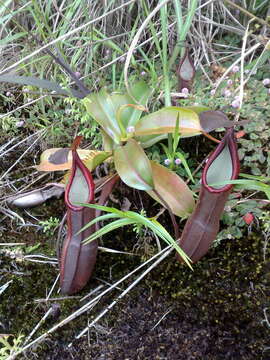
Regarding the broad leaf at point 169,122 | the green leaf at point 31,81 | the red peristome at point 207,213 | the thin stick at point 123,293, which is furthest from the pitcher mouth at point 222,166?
the green leaf at point 31,81

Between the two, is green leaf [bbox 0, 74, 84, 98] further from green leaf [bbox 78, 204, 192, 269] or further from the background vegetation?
green leaf [bbox 78, 204, 192, 269]

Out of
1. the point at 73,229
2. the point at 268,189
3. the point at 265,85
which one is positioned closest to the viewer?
the point at 268,189

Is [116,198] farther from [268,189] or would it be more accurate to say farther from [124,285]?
[268,189]

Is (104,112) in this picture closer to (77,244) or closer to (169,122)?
(169,122)

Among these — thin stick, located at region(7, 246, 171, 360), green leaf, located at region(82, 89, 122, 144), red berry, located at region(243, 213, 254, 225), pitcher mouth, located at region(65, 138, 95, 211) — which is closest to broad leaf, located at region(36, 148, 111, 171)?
green leaf, located at region(82, 89, 122, 144)

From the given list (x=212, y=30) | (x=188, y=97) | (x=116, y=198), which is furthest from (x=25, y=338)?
(x=212, y=30)

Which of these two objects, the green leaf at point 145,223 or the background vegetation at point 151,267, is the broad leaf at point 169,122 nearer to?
the background vegetation at point 151,267

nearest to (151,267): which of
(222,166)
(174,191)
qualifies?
(174,191)
